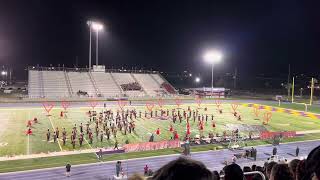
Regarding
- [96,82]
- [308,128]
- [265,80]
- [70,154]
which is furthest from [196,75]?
[70,154]

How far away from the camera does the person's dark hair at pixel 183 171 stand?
2.02m

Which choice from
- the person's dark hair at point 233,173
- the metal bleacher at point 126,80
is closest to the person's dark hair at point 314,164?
the person's dark hair at point 233,173

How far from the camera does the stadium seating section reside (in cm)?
6644

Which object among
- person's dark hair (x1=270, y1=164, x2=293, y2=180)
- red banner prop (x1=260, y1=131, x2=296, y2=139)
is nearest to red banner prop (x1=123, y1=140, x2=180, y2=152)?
red banner prop (x1=260, y1=131, x2=296, y2=139)

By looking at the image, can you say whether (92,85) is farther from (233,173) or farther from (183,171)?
(183,171)

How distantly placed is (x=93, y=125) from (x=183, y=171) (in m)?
36.1

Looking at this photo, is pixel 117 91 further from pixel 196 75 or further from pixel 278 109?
pixel 196 75

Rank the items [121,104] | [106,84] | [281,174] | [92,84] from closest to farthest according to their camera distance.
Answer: [281,174]
[121,104]
[92,84]
[106,84]

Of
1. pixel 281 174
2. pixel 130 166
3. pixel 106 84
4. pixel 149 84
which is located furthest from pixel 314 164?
pixel 149 84

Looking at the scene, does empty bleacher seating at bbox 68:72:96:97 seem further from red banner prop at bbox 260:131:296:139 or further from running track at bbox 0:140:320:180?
running track at bbox 0:140:320:180

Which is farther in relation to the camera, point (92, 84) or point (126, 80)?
point (126, 80)

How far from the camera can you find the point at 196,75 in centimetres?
12506

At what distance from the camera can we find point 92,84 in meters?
73.0

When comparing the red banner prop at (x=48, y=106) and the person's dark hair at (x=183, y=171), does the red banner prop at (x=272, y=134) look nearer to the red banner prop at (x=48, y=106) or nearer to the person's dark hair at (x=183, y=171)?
the red banner prop at (x=48, y=106)
